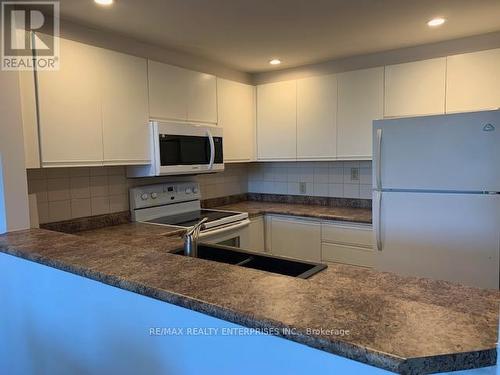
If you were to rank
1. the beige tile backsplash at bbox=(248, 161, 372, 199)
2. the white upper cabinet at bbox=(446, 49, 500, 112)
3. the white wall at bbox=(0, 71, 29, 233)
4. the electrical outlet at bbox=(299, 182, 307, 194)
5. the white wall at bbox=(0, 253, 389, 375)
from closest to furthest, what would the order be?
the white wall at bbox=(0, 253, 389, 375) → the white wall at bbox=(0, 71, 29, 233) → the white upper cabinet at bbox=(446, 49, 500, 112) → the beige tile backsplash at bbox=(248, 161, 372, 199) → the electrical outlet at bbox=(299, 182, 307, 194)

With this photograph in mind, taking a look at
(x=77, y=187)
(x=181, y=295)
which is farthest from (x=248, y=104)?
(x=181, y=295)

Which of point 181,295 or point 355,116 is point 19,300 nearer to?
point 181,295

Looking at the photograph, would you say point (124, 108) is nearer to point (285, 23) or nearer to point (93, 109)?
point (93, 109)

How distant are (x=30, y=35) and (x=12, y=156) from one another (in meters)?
0.65

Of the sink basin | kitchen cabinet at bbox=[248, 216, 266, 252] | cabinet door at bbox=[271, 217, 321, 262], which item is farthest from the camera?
kitchen cabinet at bbox=[248, 216, 266, 252]

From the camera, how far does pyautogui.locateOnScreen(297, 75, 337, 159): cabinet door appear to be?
3.08m

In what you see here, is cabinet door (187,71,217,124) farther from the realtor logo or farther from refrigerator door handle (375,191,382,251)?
refrigerator door handle (375,191,382,251)

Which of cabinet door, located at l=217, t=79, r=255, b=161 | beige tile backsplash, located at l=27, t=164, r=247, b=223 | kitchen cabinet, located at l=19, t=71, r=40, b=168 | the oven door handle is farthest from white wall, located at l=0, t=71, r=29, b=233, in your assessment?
cabinet door, located at l=217, t=79, r=255, b=161

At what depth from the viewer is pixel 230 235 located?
9.26ft

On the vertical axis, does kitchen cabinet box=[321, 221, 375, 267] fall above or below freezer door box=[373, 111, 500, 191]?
below

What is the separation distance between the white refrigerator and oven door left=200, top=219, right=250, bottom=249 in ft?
3.53

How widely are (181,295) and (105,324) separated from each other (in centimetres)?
45

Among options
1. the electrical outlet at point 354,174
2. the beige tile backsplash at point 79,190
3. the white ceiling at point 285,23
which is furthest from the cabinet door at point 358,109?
the beige tile backsplash at point 79,190

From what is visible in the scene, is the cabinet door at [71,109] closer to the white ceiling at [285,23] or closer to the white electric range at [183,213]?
the white ceiling at [285,23]
